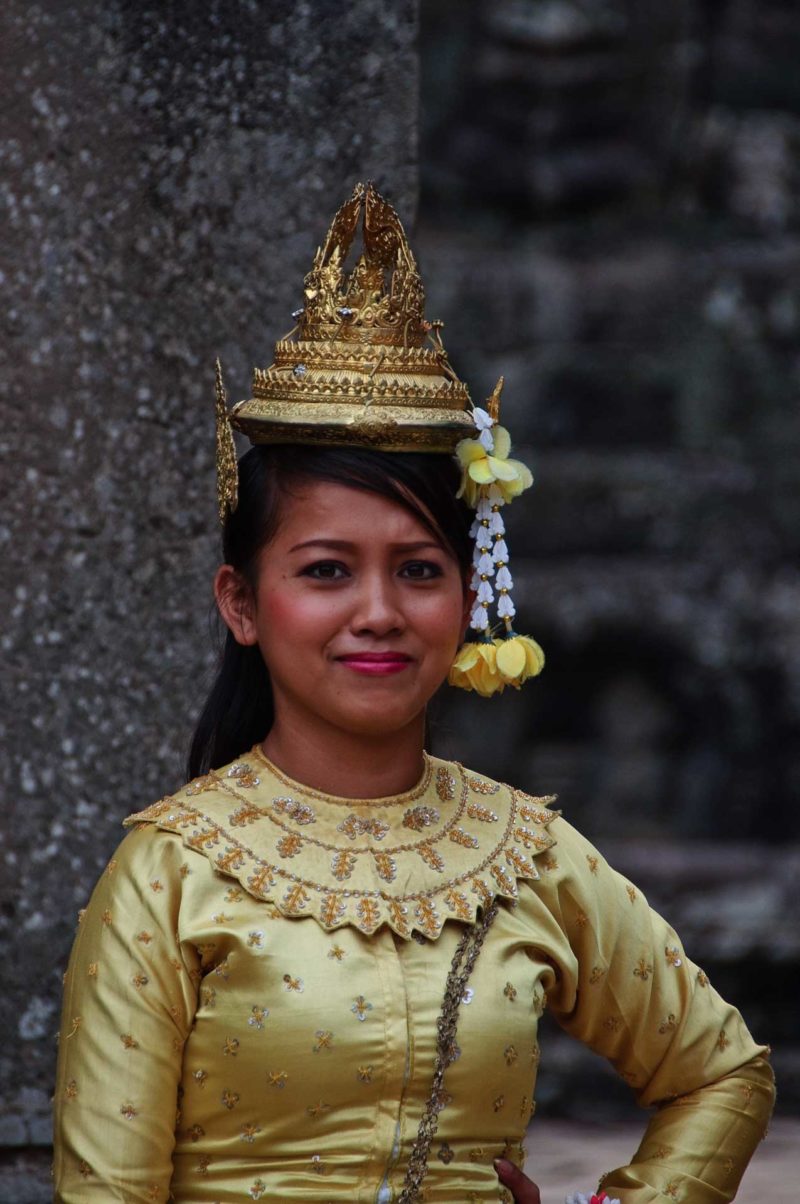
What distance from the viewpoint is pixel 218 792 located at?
223cm

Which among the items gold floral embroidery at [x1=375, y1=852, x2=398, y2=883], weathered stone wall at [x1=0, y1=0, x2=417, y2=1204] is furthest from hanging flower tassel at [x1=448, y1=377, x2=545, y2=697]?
weathered stone wall at [x1=0, y1=0, x2=417, y2=1204]

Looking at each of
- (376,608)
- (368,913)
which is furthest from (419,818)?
(376,608)

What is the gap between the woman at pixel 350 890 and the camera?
2.09m

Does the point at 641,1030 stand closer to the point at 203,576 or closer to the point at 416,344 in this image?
the point at 416,344

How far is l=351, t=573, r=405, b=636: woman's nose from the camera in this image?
2.13 meters

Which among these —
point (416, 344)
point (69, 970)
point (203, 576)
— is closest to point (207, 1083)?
point (69, 970)

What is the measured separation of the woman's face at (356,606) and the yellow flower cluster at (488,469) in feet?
0.26

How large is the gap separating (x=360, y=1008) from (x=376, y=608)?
0.39 meters

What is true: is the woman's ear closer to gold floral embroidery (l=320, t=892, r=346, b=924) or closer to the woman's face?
the woman's face

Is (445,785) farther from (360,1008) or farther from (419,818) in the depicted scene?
(360,1008)

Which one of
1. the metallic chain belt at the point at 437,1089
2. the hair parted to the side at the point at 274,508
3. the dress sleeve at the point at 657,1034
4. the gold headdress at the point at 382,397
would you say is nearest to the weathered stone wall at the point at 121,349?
the hair parted to the side at the point at 274,508

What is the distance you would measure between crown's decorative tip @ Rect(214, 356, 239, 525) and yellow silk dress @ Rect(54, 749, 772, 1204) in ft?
0.88

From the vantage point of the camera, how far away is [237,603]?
7.50 ft

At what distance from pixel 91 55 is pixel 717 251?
153cm
